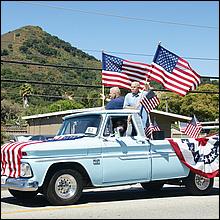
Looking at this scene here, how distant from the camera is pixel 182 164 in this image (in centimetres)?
1120

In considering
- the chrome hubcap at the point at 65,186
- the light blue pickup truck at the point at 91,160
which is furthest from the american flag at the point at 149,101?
the chrome hubcap at the point at 65,186

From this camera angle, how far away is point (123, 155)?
10.5 m

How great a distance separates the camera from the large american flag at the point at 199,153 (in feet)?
36.8

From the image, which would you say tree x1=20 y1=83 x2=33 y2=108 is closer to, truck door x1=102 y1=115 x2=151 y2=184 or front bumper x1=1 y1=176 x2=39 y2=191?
truck door x1=102 y1=115 x2=151 y2=184

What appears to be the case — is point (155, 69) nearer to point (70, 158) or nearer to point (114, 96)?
point (114, 96)

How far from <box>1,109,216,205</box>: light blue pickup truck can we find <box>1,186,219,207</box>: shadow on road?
11.5 inches

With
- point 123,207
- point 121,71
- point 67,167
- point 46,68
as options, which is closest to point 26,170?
point 67,167

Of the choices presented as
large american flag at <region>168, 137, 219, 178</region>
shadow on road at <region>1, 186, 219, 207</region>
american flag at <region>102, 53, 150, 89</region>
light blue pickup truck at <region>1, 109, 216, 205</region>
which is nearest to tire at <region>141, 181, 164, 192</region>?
shadow on road at <region>1, 186, 219, 207</region>

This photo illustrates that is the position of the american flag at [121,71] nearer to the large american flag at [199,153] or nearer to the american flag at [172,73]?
the american flag at [172,73]

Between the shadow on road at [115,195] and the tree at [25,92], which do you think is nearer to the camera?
the shadow on road at [115,195]

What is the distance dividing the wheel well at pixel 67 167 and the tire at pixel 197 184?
2.49 m

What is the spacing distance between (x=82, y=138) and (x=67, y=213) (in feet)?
5.95

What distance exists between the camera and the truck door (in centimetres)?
1032

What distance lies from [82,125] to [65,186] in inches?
59.4
